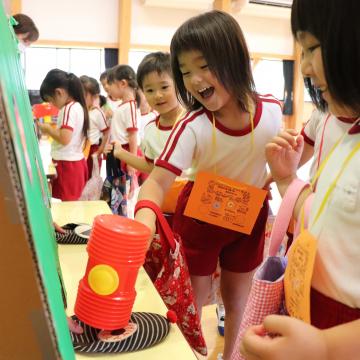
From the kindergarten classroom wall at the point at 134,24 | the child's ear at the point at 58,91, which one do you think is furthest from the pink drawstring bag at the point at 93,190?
the kindergarten classroom wall at the point at 134,24

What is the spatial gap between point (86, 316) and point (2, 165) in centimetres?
45

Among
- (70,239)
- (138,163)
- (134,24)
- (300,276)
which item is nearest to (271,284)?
(300,276)

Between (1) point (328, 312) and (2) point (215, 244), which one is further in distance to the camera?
(2) point (215, 244)

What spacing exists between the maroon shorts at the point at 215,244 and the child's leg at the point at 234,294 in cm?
3

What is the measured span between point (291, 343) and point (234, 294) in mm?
883

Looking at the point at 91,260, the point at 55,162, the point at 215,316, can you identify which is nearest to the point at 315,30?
the point at 91,260

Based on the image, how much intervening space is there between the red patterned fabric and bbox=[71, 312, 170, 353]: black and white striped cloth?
0.74 ft

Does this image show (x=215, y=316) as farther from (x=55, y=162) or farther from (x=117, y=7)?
(x=117, y=7)

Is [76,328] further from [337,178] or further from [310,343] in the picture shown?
[337,178]

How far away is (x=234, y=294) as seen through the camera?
1.41 meters

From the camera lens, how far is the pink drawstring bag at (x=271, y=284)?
0.72 metres

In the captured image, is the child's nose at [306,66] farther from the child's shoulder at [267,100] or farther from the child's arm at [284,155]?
the child's shoulder at [267,100]

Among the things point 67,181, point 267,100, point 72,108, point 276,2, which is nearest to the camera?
point 267,100

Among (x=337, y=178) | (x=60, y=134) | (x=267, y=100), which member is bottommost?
(x=60, y=134)
